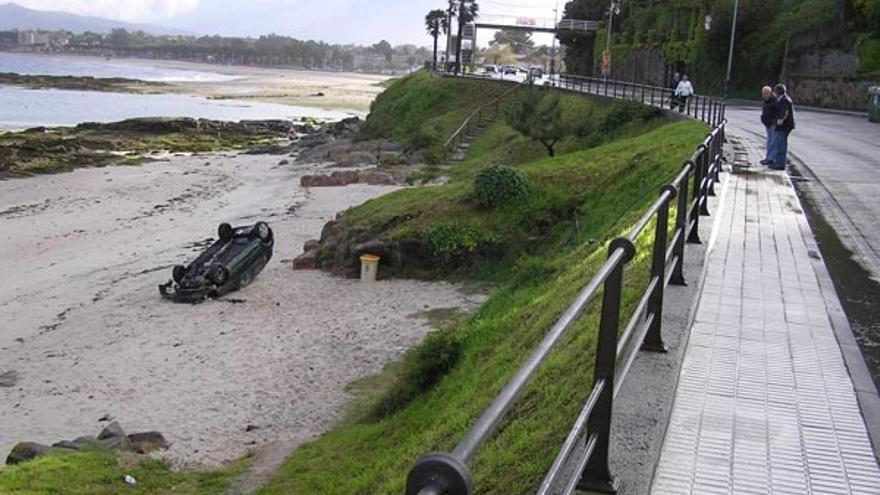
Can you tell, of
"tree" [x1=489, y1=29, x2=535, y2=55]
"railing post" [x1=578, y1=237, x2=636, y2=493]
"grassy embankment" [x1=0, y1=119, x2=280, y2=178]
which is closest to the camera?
"railing post" [x1=578, y1=237, x2=636, y2=493]

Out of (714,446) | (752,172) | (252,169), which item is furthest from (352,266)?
(252,169)

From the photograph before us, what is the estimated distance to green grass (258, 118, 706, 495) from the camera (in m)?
5.89

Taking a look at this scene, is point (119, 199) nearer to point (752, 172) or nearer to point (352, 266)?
point (352, 266)

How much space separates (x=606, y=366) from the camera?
362cm

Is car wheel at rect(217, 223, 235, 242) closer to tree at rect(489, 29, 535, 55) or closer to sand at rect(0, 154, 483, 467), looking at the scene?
sand at rect(0, 154, 483, 467)

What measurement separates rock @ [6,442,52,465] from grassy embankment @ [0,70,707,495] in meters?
0.82

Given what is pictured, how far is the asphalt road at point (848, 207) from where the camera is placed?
7531mm

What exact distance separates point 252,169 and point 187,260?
2281 cm

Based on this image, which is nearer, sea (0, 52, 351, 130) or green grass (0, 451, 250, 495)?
green grass (0, 451, 250, 495)

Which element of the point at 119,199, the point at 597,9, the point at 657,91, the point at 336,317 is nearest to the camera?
the point at 336,317

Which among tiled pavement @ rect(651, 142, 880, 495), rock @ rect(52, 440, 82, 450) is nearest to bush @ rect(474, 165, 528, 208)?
tiled pavement @ rect(651, 142, 880, 495)

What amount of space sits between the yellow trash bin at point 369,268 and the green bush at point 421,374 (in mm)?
7268

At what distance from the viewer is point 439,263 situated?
18484mm

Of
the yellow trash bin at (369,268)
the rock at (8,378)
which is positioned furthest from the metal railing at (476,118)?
the rock at (8,378)
